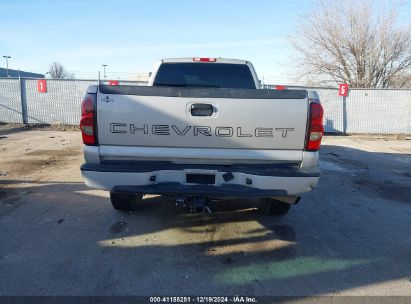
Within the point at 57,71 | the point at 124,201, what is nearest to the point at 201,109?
the point at 124,201

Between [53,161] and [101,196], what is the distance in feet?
11.7

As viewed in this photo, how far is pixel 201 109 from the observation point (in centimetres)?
386

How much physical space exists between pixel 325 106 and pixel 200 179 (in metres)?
14.5

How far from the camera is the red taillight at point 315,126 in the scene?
12.7 feet

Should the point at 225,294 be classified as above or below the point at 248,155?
below

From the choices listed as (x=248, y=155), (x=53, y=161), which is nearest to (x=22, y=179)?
(x=53, y=161)

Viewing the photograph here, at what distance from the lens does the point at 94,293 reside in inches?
126

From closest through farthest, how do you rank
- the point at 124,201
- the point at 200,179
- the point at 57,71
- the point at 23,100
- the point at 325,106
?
the point at 200,179 → the point at 124,201 → the point at 23,100 → the point at 325,106 → the point at 57,71

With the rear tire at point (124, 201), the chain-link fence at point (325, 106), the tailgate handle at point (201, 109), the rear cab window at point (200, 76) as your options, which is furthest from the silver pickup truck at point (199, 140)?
the chain-link fence at point (325, 106)

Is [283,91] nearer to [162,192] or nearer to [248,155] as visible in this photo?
[248,155]

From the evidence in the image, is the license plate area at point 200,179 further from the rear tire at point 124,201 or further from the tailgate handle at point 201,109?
the rear tire at point 124,201

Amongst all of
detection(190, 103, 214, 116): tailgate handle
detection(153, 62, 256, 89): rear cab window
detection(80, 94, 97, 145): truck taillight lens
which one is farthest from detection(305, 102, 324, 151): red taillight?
detection(80, 94, 97, 145): truck taillight lens

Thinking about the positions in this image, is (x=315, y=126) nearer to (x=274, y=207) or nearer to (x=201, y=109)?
(x=201, y=109)

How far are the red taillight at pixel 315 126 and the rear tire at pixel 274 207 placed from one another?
4.19 ft
